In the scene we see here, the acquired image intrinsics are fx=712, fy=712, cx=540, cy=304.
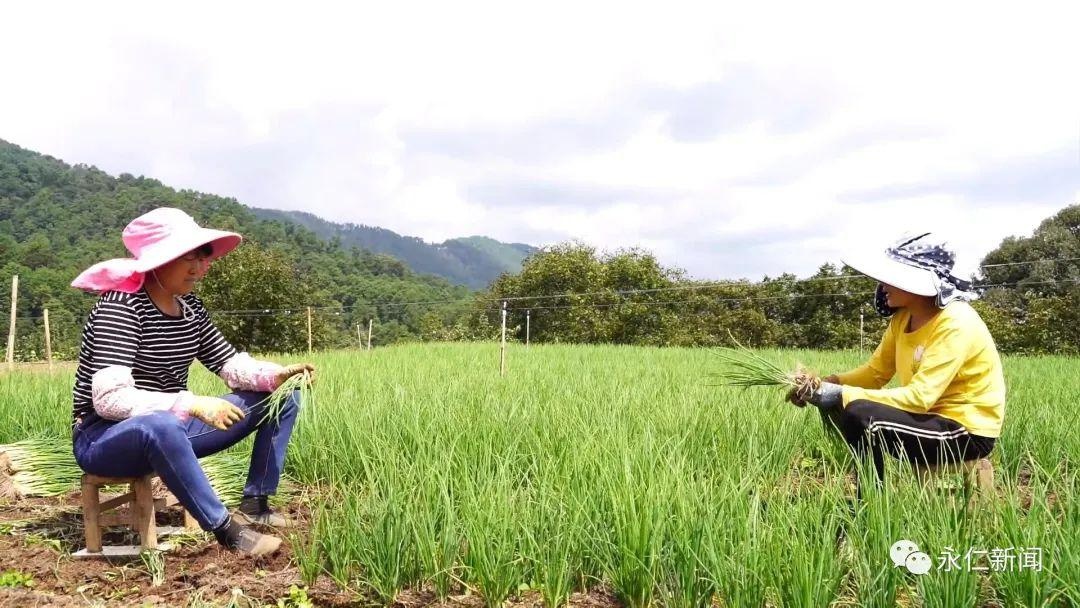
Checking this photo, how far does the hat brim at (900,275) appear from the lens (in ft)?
8.04

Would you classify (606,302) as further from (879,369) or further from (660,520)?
(660,520)

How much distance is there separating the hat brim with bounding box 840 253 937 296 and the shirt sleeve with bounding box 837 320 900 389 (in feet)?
1.29

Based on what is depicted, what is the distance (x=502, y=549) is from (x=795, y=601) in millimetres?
745

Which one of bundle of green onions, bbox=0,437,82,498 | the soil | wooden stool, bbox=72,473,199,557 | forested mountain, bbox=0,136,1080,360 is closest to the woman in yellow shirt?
the soil

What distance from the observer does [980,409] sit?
8.13 feet

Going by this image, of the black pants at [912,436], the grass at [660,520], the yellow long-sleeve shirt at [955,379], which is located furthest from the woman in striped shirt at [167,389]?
the yellow long-sleeve shirt at [955,379]

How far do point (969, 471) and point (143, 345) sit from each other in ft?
9.38

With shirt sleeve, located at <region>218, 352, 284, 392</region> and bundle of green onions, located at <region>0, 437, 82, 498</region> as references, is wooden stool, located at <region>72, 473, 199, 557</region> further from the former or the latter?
bundle of green onions, located at <region>0, 437, 82, 498</region>

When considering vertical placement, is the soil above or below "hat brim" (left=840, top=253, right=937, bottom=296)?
below

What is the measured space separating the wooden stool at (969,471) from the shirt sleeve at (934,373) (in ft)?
0.68

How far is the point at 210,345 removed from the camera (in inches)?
106

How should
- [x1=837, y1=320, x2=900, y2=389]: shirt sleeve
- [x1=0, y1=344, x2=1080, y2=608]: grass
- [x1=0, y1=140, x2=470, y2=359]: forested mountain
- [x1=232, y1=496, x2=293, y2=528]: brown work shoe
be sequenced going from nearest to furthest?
1. [x1=0, y1=344, x2=1080, y2=608]: grass
2. [x1=232, y1=496, x2=293, y2=528]: brown work shoe
3. [x1=837, y1=320, x2=900, y2=389]: shirt sleeve
4. [x1=0, y1=140, x2=470, y2=359]: forested mountain

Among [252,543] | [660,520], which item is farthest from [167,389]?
[660,520]

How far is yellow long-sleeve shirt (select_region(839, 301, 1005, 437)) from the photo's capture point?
2.40 m
